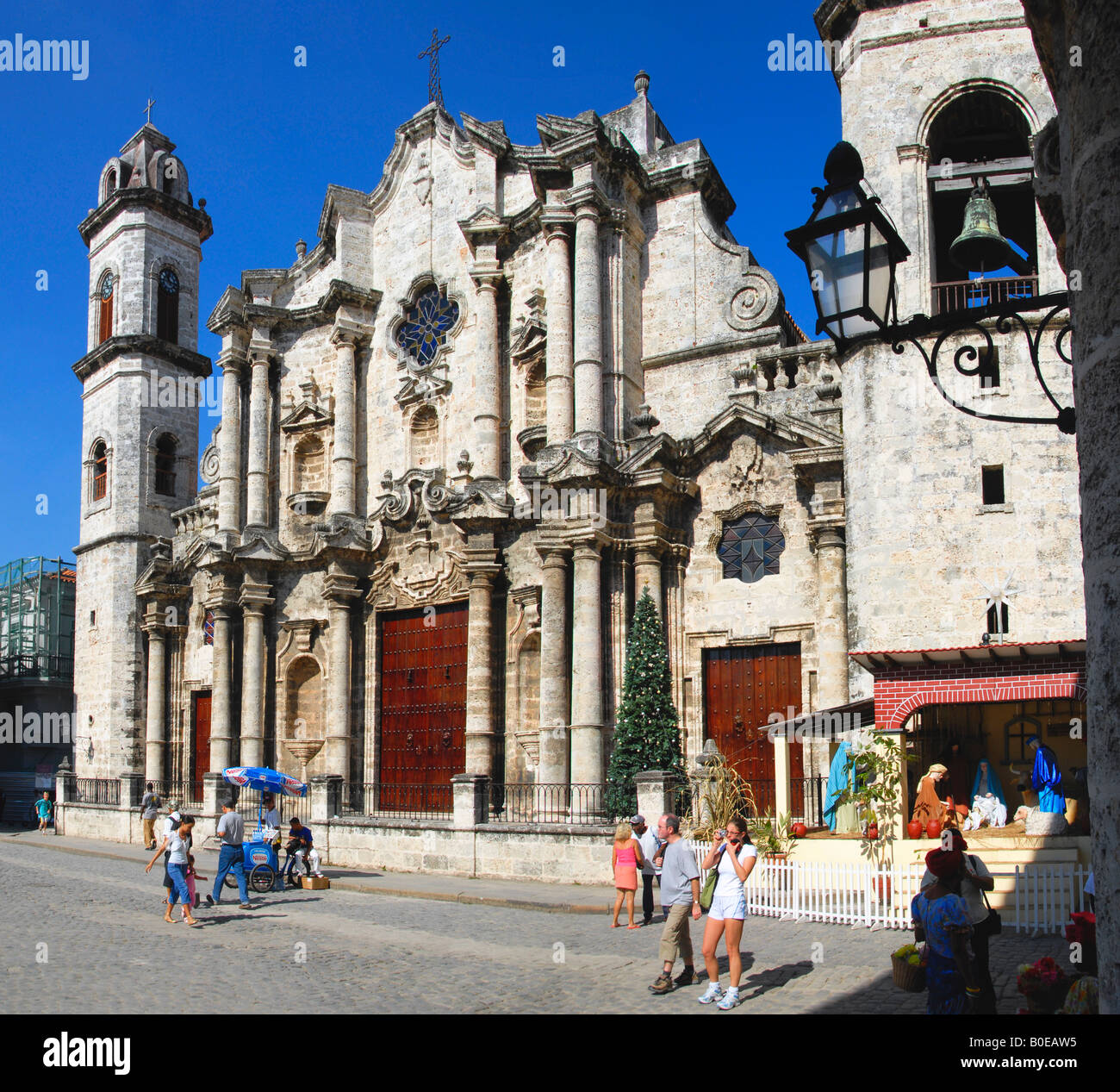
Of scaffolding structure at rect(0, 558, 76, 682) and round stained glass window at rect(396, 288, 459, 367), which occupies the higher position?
round stained glass window at rect(396, 288, 459, 367)

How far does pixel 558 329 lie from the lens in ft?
75.5

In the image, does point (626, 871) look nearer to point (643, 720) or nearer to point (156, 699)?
point (643, 720)

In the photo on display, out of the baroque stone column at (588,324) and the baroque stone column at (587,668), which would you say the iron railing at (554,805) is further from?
the baroque stone column at (588,324)

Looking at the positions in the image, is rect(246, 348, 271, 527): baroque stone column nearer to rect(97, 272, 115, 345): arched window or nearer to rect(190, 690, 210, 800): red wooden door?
rect(190, 690, 210, 800): red wooden door

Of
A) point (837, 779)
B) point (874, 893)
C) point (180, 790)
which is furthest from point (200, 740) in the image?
point (874, 893)

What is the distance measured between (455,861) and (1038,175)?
1661 centimetres

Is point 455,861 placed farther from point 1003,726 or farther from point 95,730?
point 95,730

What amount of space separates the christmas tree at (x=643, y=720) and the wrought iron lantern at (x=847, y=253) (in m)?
13.9

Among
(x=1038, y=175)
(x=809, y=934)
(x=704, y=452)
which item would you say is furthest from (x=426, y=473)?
(x=1038, y=175)

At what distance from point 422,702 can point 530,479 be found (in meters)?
6.29

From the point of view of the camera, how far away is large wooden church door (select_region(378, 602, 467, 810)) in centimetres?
2486

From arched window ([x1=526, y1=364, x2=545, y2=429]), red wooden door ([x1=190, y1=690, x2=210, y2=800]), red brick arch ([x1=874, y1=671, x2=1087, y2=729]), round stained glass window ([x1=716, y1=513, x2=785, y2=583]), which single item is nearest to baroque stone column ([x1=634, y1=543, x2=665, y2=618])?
round stained glass window ([x1=716, y1=513, x2=785, y2=583])

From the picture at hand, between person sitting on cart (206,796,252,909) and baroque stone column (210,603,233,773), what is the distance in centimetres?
1189

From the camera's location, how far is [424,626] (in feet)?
84.6
